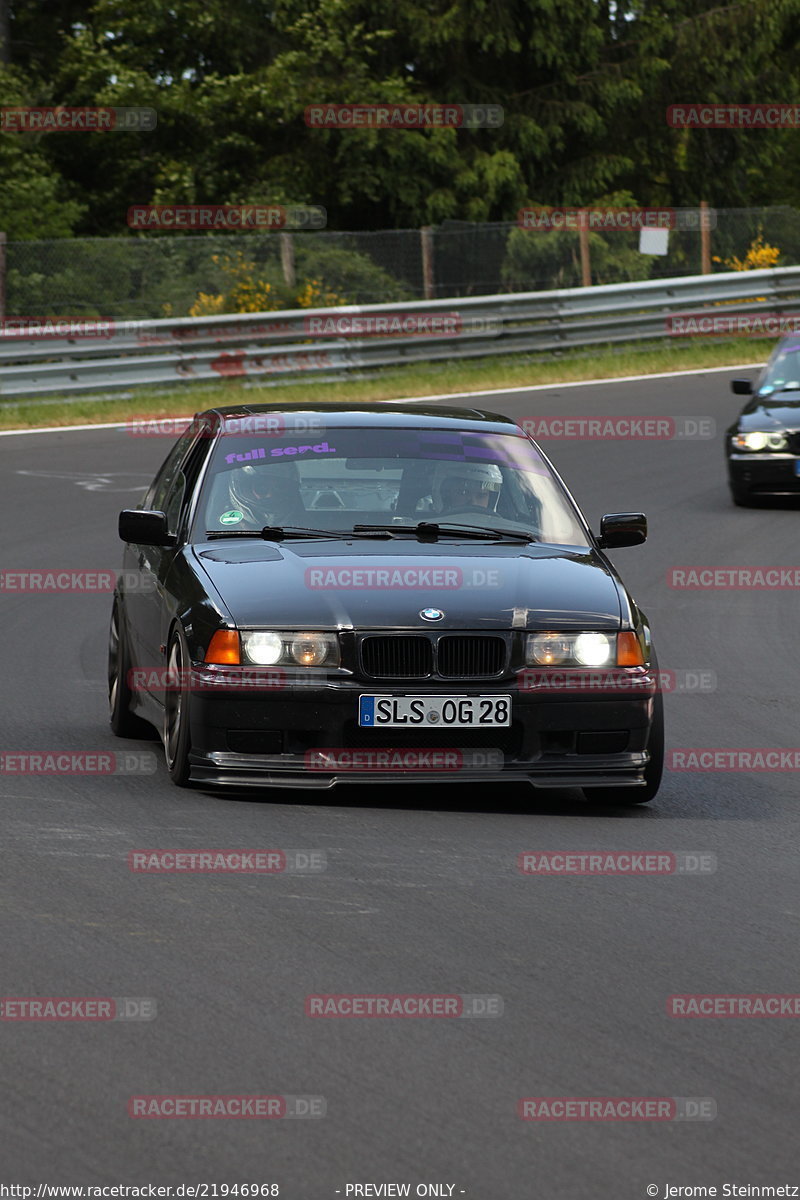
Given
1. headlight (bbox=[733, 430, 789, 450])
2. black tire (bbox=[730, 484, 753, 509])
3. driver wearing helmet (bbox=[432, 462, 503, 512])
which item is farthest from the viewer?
black tire (bbox=[730, 484, 753, 509])

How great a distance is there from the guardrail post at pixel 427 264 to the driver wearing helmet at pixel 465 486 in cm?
1957

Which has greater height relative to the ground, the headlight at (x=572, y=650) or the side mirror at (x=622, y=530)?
the side mirror at (x=622, y=530)

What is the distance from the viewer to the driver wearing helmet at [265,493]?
29.2ft

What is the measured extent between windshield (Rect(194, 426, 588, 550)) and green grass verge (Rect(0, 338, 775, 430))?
15.1 metres

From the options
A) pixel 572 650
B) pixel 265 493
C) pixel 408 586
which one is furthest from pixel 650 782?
pixel 265 493

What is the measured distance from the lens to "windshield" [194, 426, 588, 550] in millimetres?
8914

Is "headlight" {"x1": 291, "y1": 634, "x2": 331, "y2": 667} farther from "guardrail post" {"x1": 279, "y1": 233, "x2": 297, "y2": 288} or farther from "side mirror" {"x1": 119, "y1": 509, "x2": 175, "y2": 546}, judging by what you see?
"guardrail post" {"x1": 279, "y1": 233, "x2": 297, "y2": 288}

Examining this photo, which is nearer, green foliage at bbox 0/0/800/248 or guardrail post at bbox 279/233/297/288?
guardrail post at bbox 279/233/297/288

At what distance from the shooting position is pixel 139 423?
78.7 feet

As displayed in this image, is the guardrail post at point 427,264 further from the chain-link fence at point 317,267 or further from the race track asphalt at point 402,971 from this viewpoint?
the race track asphalt at point 402,971

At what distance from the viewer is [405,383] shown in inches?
1030

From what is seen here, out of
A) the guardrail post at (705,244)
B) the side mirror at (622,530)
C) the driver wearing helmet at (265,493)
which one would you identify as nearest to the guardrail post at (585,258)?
the guardrail post at (705,244)

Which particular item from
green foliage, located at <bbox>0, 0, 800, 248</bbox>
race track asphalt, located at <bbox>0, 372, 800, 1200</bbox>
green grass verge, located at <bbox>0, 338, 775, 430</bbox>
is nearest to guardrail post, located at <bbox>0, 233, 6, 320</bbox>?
green grass verge, located at <bbox>0, 338, 775, 430</bbox>

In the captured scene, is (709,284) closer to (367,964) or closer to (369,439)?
(369,439)
